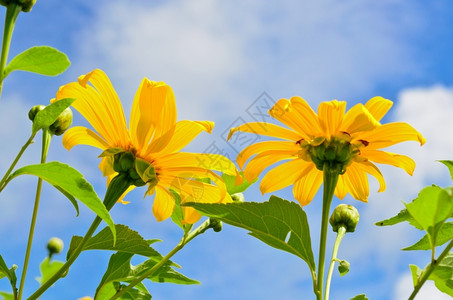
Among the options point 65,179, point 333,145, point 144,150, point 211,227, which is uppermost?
point 333,145

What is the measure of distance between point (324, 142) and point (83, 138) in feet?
2.66

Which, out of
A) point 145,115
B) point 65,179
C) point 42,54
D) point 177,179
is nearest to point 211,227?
point 177,179

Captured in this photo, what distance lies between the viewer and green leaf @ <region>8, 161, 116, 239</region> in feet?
4.07

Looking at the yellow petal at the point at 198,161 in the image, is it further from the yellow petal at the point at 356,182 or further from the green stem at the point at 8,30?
the green stem at the point at 8,30

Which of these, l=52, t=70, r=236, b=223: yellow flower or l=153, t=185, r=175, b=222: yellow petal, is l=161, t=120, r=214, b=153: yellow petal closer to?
l=52, t=70, r=236, b=223: yellow flower

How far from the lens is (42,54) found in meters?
1.31

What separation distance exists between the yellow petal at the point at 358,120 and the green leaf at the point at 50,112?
825 mm

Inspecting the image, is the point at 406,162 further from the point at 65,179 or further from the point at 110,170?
the point at 65,179

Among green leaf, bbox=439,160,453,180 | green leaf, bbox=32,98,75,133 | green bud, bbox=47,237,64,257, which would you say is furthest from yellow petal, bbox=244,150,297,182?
green bud, bbox=47,237,64,257

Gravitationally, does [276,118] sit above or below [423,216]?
above

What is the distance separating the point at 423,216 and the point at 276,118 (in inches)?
22.1

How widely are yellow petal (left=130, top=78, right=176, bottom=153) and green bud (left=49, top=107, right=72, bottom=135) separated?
1.39 feet

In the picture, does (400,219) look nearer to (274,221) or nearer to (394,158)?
(394,158)

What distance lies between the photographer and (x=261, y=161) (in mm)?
1745
